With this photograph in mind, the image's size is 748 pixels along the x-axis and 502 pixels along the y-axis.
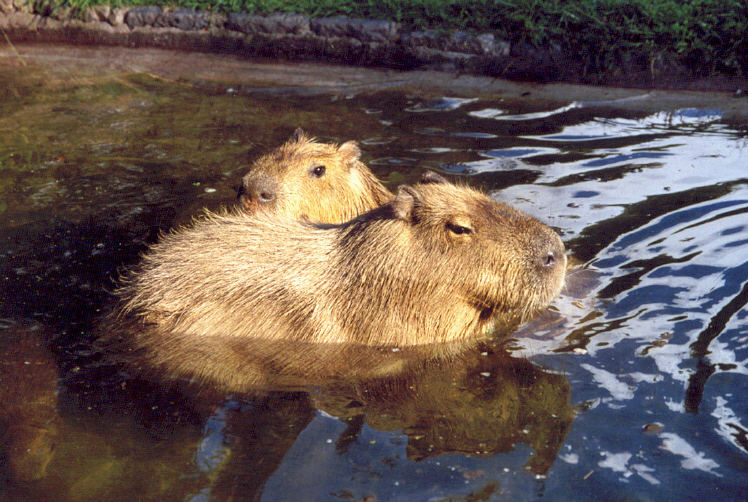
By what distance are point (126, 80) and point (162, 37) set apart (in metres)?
1.16

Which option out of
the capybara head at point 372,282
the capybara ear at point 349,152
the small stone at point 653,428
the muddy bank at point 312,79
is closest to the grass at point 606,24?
the muddy bank at point 312,79

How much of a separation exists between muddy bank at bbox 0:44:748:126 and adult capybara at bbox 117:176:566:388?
4165mm

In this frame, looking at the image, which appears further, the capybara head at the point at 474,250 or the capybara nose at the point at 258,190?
the capybara nose at the point at 258,190

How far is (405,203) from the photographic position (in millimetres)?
3979

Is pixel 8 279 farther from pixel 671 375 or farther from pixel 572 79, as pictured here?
pixel 572 79

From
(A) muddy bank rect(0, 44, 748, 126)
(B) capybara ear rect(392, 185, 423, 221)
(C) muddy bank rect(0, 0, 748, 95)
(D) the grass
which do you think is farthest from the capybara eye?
(D) the grass

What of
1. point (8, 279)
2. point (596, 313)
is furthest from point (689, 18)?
point (8, 279)

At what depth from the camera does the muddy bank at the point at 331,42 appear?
27.1 ft

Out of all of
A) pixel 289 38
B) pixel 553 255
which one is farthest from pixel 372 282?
pixel 289 38

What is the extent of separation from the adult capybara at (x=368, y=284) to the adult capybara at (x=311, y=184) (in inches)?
41.7

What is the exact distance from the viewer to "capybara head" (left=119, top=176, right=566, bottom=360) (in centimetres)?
393

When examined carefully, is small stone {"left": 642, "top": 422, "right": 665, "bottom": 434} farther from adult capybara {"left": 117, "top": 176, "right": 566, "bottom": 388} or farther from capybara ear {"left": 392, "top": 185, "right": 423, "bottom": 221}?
capybara ear {"left": 392, "top": 185, "right": 423, "bottom": 221}

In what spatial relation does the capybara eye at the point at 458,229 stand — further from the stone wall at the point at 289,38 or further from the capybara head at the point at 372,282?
the stone wall at the point at 289,38

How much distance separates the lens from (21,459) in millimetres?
3217
